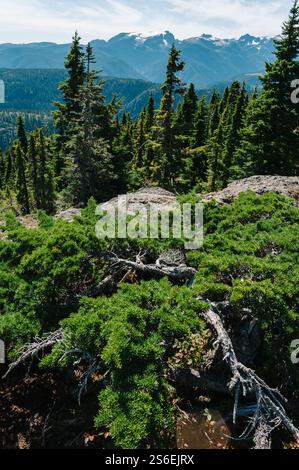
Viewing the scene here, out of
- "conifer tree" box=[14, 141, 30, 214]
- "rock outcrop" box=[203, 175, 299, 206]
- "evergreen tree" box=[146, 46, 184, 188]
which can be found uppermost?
"evergreen tree" box=[146, 46, 184, 188]

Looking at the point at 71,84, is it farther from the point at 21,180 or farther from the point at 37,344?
the point at 37,344

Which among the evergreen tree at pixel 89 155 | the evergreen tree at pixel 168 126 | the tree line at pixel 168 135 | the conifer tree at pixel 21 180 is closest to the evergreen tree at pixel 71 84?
the tree line at pixel 168 135

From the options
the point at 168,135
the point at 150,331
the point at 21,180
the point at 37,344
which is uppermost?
the point at 168,135

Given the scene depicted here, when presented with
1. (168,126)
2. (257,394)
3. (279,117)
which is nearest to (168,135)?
(168,126)

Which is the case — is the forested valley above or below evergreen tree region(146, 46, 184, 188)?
below

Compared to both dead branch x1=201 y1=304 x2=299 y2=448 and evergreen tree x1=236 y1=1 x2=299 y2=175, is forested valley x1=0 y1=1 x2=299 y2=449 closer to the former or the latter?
dead branch x1=201 y1=304 x2=299 y2=448

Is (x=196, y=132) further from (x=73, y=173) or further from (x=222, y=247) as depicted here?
(x=222, y=247)

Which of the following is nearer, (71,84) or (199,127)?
(71,84)

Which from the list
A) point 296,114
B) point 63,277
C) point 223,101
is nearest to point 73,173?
point 296,114

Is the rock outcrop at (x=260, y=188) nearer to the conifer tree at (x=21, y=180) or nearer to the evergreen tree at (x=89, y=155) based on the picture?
the evergreen tree at (x=89, y=155)

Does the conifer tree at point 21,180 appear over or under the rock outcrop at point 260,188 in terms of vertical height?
under

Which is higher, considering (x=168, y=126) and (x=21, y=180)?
(x=168, y=126)

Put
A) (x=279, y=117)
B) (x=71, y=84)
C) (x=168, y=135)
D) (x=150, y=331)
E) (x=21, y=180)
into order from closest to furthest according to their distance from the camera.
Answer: (x=150, y=331) < (x=279, y=117) < (x=168, y=135) < (x=71, y=84) < (x=21, y=180)

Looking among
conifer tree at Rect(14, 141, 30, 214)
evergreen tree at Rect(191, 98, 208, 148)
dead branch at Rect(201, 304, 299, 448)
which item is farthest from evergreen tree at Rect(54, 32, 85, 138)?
dead branch at Rect(201, 304, 299, 448)
